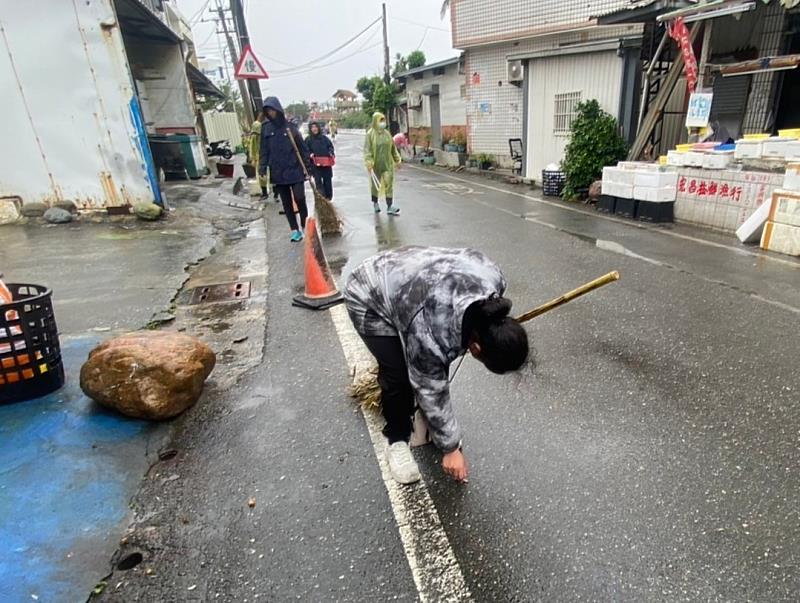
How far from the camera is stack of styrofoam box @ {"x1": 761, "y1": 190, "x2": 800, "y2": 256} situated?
18.3 feet

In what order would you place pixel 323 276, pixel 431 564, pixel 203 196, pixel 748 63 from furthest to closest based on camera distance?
pixel 203 196, pixel 748 63, pixel 323 276, pixel 431 564

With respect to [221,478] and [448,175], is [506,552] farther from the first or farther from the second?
[448,175]

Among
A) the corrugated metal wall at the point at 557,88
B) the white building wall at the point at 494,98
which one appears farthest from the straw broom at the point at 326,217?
the white building wall at the point at 494,98

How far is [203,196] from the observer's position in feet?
35.1

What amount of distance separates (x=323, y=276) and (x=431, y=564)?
3139 millimetres

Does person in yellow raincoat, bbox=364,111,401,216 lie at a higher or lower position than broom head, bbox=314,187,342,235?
higher

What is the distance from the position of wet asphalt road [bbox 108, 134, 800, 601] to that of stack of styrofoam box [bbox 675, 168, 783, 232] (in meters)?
2.64

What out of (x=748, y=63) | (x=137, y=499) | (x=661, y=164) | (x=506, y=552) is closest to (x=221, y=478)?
(x=137, y=499)

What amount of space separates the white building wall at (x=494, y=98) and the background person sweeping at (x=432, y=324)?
13441mm

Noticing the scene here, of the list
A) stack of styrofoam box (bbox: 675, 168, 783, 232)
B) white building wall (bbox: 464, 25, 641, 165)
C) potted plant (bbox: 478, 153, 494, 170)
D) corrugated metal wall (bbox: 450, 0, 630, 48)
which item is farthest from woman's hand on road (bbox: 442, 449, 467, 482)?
potted plant (bbox: 478, 153, 494, 170)

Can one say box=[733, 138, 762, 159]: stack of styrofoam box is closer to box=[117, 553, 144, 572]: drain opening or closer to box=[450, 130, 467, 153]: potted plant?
box=[117, 553, 144, 572]: drain opening

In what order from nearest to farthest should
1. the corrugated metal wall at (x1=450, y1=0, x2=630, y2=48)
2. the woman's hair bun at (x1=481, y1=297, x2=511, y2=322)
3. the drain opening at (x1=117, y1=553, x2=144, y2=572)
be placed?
1. the woman's hair bun at (x1=481, y1=297, x2=511, y2=322)
2. the drain opening at (x1=117, y1=553, x2=144, y2=572)
3. the corrugated metal wall at (x1=450, y1=0, x2=630, y2=48)

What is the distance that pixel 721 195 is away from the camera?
690 centimetres

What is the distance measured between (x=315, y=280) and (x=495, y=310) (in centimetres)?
312
